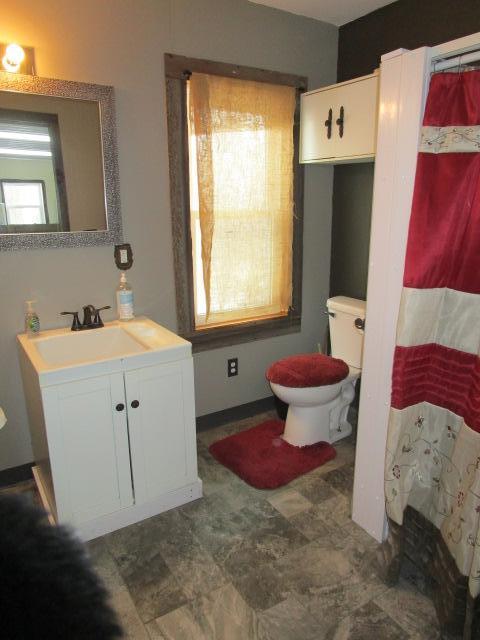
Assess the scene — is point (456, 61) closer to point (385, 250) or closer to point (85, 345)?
point (385, 250)

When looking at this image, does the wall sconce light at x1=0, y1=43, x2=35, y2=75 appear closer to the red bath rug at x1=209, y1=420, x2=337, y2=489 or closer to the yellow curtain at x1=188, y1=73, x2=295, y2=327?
the yellow curtain at x1=188, y1=73, x2=295, y2=327

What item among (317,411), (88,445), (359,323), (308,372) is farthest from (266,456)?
(88,445)

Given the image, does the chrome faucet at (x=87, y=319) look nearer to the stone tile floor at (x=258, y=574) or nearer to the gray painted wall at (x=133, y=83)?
the gray painted wall at (x=133, y=83)

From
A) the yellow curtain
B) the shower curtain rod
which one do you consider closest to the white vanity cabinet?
the yellow curtain

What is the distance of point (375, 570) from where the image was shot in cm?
174

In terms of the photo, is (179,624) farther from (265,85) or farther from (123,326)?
(265,85)

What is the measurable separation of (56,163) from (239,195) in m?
1.01

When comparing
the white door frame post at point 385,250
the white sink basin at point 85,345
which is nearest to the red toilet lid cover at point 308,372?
the white door frame post at point 385,250

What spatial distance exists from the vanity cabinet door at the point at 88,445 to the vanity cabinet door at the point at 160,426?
47 mm

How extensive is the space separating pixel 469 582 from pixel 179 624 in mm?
955

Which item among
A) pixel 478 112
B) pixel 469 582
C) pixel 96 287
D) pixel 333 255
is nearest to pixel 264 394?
pixel 333 255

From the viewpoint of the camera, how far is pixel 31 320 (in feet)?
6.83

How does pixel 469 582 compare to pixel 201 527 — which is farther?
pixel 201 527

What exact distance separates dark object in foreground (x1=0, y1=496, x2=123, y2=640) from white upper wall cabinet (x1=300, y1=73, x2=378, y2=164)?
8.09ft
